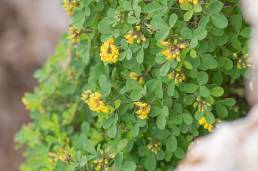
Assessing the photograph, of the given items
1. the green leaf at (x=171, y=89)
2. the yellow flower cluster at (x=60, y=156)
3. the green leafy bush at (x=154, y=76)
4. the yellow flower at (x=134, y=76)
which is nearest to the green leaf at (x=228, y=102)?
the green leafy bush at (x=154, y=76)

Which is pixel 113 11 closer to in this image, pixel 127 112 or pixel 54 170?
pixel 127 112

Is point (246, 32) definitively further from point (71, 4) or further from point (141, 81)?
point (71, 4)

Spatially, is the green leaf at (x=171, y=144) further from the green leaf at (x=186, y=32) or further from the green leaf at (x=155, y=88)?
the green leaf at (x=186, y=32)

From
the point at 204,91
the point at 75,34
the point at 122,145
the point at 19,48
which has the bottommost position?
the point at 204,91

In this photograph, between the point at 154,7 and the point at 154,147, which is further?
the point at 154,147

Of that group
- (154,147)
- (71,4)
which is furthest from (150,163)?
(71,4)

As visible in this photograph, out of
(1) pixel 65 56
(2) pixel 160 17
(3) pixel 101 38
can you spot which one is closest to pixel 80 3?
(3) pixel 101 38

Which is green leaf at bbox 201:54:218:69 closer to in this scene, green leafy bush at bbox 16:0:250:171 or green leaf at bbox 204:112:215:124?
green leafy bush at bbox 16:0:250:171
